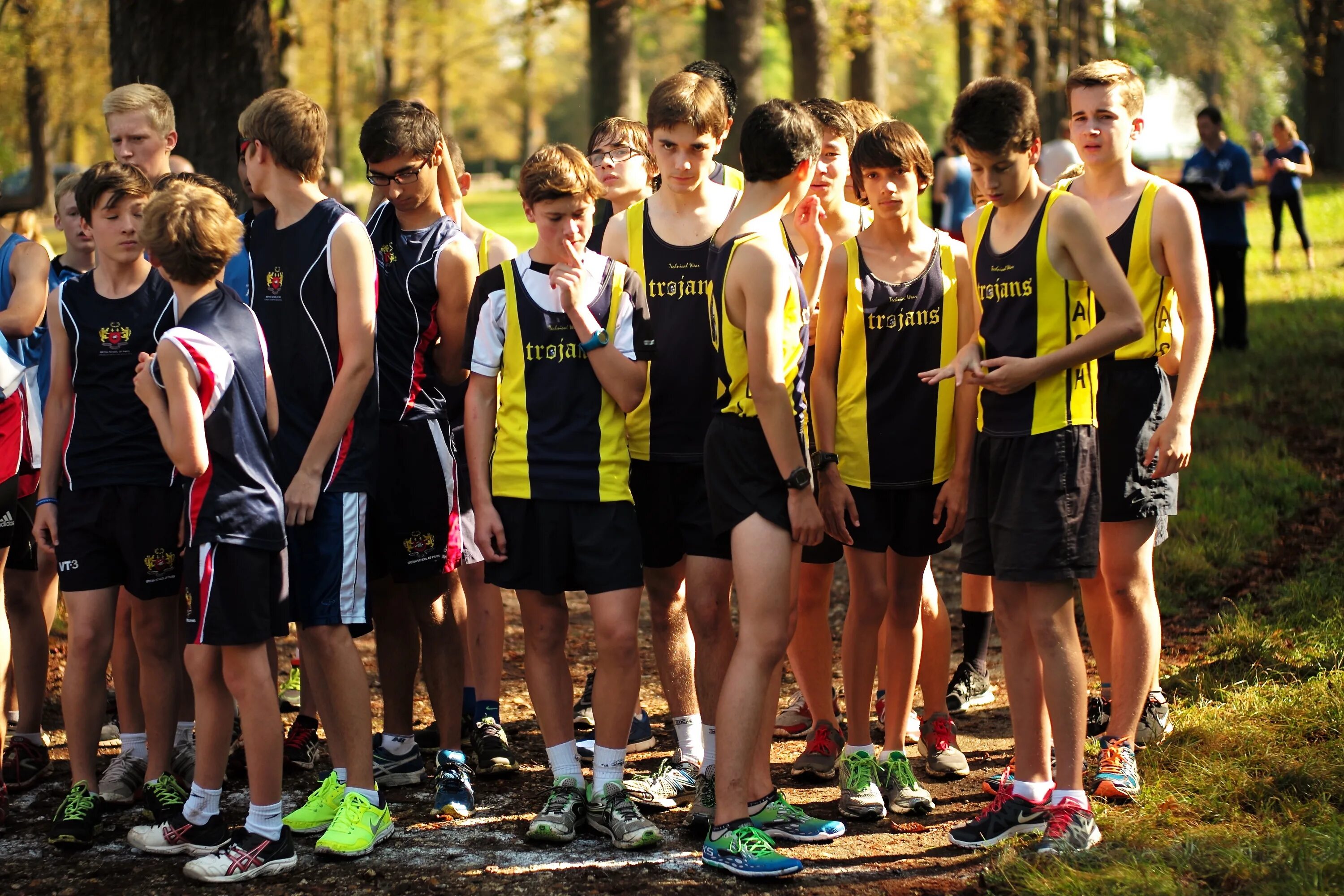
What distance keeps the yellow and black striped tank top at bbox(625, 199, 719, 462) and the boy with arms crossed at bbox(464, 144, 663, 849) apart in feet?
0.72

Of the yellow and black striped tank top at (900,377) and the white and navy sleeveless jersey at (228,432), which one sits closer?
the white and navy sleeveless jersey at (228,432)

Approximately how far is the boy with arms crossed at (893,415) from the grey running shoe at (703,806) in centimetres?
50

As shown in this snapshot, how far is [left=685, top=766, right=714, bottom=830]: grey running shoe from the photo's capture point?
4.41m

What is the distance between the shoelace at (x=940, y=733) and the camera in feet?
16.3

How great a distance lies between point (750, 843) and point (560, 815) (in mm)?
678

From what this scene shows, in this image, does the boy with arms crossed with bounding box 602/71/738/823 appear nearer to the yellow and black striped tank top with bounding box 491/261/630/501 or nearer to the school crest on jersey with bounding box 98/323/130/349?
the yellow and black striped tank top with bounding box 491/261/630/501

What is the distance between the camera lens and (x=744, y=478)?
409 centimetres

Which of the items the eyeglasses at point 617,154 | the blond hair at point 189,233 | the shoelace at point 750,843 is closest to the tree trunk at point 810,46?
the eyeglasses at point 617,154

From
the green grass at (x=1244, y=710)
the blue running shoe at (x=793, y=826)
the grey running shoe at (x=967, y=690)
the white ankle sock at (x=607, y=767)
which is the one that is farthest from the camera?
the grey running shoe at (x=967, y=690)

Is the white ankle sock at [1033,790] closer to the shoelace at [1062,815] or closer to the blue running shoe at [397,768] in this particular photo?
the shoelace at [1062,815]

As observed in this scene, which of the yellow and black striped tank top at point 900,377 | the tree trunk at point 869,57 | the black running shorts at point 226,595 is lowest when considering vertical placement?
the black running shorts at point 226,595

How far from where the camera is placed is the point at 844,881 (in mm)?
3996

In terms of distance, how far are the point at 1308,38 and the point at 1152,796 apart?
25576 mm

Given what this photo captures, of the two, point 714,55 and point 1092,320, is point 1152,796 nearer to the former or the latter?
point 1092,320
